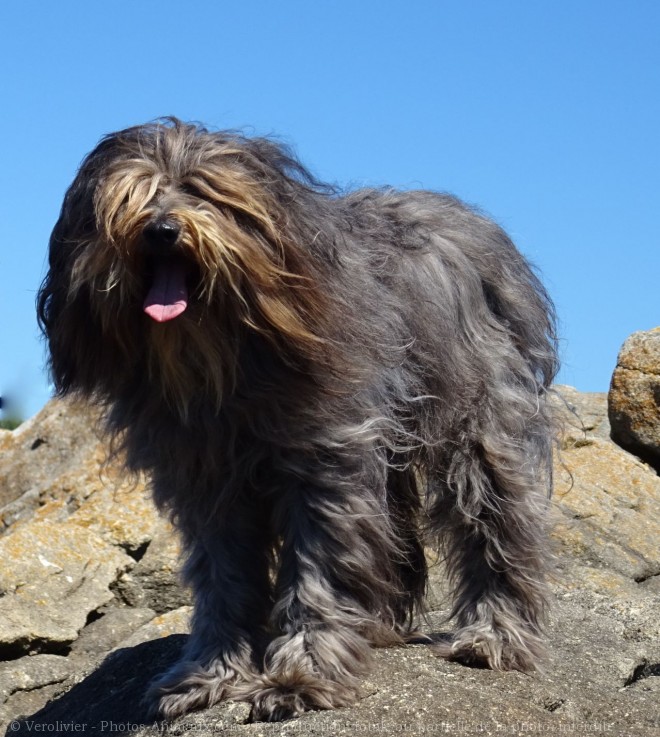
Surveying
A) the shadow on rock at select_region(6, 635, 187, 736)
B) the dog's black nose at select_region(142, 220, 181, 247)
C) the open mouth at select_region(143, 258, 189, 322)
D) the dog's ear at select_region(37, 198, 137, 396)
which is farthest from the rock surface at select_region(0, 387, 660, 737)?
the dog's black nose at select_region(142, 220, 181, 247)

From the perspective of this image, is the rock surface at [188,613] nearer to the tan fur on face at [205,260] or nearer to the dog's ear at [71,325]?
the dog's ear at [71,325]

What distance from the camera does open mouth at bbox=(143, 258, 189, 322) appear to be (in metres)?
4.83

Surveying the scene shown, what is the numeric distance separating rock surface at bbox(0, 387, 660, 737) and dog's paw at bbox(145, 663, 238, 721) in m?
0.07

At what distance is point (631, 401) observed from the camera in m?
9.99

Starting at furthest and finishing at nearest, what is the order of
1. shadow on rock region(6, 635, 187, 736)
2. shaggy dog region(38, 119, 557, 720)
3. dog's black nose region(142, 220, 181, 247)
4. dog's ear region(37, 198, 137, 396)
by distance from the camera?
shadow on rock region(6, 635, 187, 736)
dog's ear region(37, 198, 137, 396)
shaggy dog region(38, 119, 557, 720)
dog's black nose region(142, 220, 181, 247)

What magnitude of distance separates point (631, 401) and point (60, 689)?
16.8 ft

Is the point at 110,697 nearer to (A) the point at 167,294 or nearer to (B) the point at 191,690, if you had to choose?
(B) the point at 191,690

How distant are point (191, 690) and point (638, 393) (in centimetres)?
553

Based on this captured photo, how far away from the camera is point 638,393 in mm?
9922

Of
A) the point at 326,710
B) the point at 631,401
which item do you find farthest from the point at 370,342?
the point at 631,401

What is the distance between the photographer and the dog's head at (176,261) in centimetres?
482

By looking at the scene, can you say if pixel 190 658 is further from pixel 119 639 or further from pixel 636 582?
pixel 636 582

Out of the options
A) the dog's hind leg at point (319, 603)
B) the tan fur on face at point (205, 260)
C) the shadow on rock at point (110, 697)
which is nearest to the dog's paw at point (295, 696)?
the dog's hind leg at point (319, 603)

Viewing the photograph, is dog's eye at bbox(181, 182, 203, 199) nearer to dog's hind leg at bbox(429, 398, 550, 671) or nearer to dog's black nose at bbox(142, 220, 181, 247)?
dog's black nose at bbox(142, 220, 181, 247)
